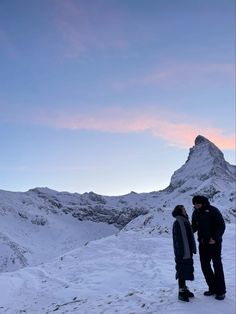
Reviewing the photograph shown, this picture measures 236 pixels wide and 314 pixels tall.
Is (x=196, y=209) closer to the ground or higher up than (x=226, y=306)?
higher up

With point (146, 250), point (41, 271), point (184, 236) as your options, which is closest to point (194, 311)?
point (184, 236)

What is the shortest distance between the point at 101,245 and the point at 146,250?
311 centimetres

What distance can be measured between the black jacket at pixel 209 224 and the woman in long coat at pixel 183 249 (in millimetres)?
304

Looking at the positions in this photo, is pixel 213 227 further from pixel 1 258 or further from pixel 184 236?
pixel 1 258

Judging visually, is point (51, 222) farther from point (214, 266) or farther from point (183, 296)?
point (214, 266)

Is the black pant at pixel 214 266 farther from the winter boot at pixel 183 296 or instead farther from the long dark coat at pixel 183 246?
the winter boot at pixel 183 296

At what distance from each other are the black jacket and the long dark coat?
0.30 m

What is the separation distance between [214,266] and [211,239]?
700 millimetres

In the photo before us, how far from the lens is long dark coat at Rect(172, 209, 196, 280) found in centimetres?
1209

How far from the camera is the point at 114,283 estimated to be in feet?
62.1

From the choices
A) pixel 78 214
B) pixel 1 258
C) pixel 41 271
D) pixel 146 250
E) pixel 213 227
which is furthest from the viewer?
pixel 78 214

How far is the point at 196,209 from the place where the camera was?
1224 cm

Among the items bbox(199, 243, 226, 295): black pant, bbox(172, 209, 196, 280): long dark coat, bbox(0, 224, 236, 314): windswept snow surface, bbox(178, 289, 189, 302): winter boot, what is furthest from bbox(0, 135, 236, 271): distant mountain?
bbox(178, 289, 189, 302): winter boot

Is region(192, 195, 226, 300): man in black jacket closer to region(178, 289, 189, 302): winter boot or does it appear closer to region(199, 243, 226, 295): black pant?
region(199, 243, 226, 295): black pant
